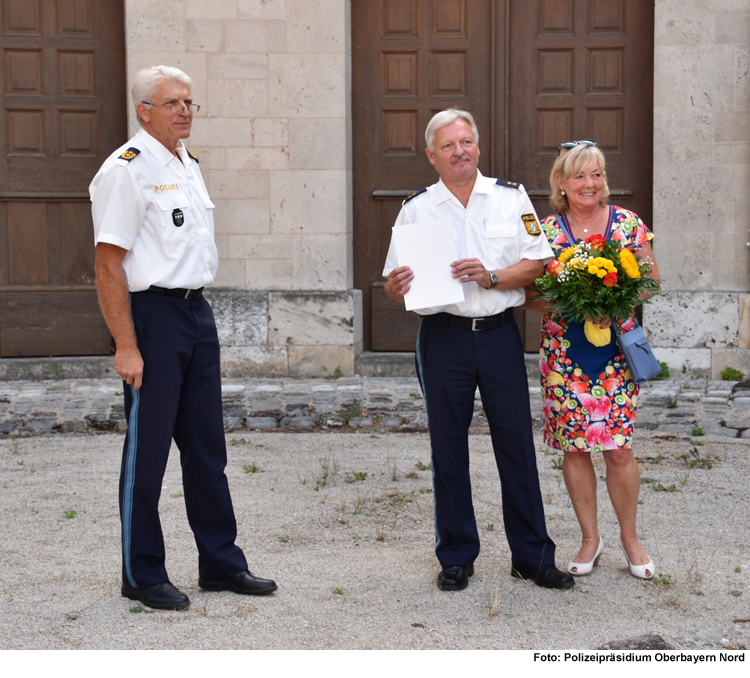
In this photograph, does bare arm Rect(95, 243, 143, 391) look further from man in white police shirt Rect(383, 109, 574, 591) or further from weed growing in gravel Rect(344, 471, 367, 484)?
weed growing in gravel Rect(344, 471, 367, 484)

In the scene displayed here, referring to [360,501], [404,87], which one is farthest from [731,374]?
[360,501]

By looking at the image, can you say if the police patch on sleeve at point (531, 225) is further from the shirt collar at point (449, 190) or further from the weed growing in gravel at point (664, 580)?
the weed growing in gravel at point (664, 580)

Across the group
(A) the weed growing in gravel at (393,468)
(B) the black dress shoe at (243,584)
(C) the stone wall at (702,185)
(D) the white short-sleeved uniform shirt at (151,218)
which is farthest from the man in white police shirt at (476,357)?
(C) the stone wall at (702,185)

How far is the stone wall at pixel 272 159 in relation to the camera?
8.84 metres

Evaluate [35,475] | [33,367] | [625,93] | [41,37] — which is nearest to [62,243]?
[33,367]

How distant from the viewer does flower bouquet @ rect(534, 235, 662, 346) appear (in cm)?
404

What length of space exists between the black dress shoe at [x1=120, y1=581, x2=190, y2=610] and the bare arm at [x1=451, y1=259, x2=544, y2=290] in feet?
5.43

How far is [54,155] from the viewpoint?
30.2 ft

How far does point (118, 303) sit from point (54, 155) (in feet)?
19.5

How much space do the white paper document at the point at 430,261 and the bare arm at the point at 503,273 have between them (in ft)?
0.15

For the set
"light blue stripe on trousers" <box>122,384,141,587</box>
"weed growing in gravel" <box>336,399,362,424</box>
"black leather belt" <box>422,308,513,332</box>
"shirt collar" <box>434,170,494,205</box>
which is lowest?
"weed growing in gravel" <box>336,399,362,424</box>

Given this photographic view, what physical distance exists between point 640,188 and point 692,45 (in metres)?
1.28

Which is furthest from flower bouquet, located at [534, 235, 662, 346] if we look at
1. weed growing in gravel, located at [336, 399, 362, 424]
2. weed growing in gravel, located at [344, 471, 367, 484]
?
weed growing in gravel, located at [336, 399, 362, 424]

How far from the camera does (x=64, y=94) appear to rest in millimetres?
9172
